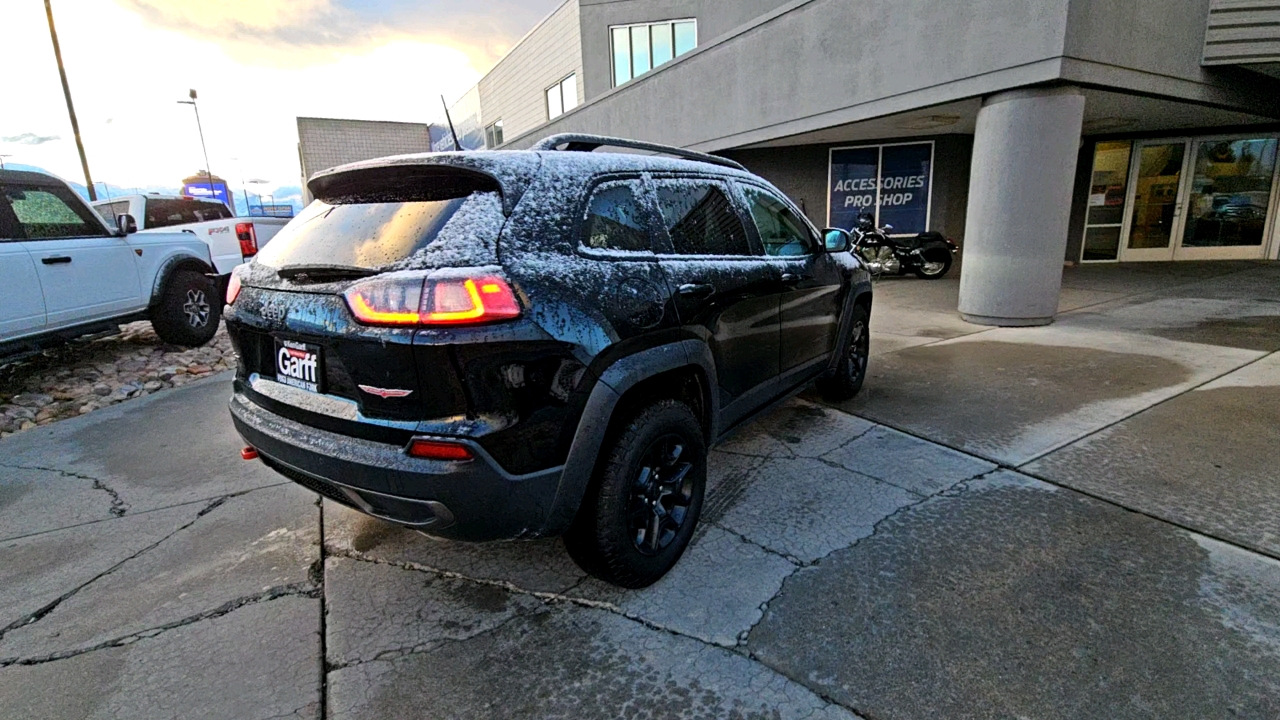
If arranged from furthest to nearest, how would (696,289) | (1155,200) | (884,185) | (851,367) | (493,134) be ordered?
1. (493,134)
2. (884,185)
3. (1155,200)
4. (851,367)
5. (696,289)

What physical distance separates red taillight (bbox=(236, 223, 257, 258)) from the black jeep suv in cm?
820

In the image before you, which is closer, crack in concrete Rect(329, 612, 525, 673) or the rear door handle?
crack in concrete Rect(329, 612, 525, 673)

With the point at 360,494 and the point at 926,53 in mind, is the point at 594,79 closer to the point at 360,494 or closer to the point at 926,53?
the point at 926,53

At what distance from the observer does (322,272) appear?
2.25m

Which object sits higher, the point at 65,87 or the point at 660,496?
the point at 65,87

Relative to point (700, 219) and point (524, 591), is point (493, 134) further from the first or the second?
point (524, 591)

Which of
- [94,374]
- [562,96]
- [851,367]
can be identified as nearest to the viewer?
[851,367]

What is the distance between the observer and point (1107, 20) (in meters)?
6.11

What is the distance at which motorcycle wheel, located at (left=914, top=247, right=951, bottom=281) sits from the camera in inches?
450

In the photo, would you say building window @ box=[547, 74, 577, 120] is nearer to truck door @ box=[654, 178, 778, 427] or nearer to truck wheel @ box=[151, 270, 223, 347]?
truck wheel @ box=[151, 270, 223, 347]

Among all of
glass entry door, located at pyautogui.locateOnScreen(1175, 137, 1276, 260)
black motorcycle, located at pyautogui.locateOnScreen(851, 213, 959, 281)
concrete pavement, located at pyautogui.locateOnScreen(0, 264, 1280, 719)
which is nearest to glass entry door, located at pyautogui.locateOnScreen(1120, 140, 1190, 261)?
glass entry door, located at pyautogui.locateOnScreen(1175, 137, 1276, 260)

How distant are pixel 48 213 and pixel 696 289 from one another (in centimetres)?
658

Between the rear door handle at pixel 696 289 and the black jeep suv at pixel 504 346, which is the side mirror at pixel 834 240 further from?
the rear door handle at pixel 696 289

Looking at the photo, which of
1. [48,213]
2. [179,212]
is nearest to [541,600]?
[48,213]
